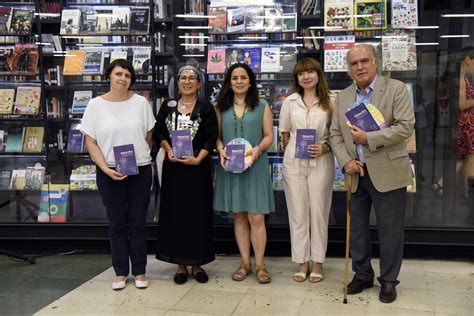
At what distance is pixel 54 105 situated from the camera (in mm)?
4555

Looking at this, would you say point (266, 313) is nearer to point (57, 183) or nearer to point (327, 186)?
point (327, 186)

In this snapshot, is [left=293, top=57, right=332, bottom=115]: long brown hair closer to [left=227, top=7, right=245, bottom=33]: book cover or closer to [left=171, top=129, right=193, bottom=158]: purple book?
[left=171, top=129, right=193, bottom=158]: purple book

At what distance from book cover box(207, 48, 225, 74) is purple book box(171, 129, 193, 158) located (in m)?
1.08

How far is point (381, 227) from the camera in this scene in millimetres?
3277

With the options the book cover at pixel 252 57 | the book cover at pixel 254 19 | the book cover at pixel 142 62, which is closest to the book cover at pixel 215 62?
the book cover at pixel 252 57

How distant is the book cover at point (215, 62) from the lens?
4355 millimetres

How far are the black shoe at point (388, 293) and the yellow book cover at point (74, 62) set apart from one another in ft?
10.1

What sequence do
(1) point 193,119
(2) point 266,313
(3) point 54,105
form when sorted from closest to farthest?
(2) point 266,313, (1) point 193,119, (3) point 54,105

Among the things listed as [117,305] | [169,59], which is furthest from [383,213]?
[169,59]

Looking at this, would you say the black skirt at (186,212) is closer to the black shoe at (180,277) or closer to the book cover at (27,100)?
the black shoe at (180,277)

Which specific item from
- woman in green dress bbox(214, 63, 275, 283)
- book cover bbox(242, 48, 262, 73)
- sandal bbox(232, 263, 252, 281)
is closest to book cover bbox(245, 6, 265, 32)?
book cover bbox(242, 48, 262, 73)

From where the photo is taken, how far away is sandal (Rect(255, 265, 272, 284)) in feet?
11.9

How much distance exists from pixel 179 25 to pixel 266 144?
4.89 feet

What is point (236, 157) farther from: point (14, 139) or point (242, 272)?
point (14, 139)
